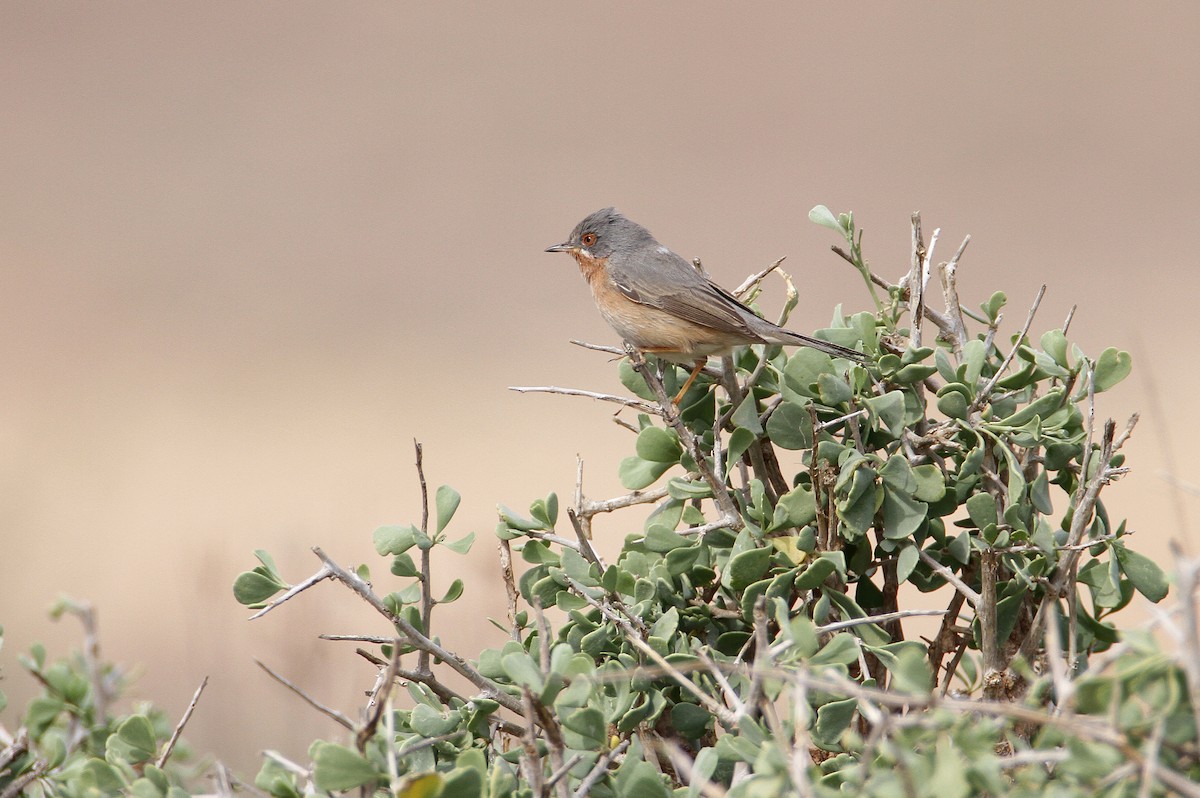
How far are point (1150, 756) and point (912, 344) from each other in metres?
1.26

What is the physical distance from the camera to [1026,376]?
2105 mm

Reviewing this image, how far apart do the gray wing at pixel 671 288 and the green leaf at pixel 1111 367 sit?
1647 millimetres

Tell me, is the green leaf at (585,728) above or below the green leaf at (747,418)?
below

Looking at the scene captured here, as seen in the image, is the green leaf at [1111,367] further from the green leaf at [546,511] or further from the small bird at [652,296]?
the small bird at [652,296]

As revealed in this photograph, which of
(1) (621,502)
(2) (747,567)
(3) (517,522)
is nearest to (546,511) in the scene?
(3) (517,522)

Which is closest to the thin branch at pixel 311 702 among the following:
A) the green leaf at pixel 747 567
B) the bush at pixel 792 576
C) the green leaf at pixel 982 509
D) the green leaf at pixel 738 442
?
the bush at pixel 792 576

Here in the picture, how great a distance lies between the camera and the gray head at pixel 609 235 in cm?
508

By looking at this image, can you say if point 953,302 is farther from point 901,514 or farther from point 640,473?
point 640,473

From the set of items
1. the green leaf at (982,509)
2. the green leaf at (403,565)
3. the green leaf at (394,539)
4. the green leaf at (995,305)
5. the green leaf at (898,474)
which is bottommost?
the green leaf at (403,565)

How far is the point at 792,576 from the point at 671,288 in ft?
9.55

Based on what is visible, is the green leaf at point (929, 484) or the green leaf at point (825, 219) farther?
the green leaf at point (825, 219)

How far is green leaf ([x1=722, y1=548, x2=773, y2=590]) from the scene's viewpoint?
1830mm

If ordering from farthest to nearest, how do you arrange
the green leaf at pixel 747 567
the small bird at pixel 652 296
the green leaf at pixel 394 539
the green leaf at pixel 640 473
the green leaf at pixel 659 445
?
the small bird at pixel 652 296, the green leaf at pixel 640 473, the green leaf at pixel 659 445, the green leaf at pixel 394 539, the green leaf at pixel 747 567

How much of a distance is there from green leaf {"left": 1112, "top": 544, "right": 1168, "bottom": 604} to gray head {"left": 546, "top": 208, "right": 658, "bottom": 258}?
3.33m
